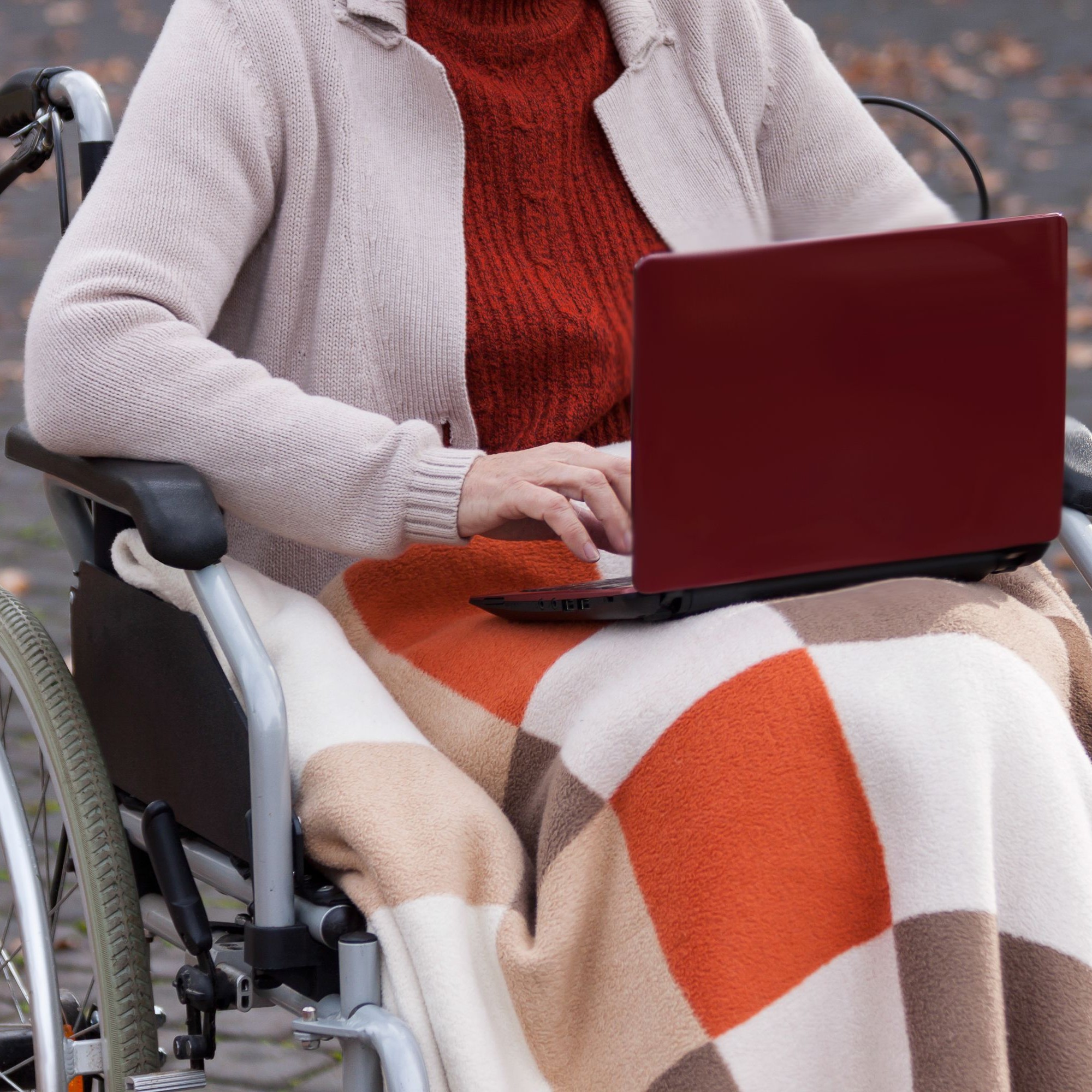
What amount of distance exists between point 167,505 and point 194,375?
0.50ft

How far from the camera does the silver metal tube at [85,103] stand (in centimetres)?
165

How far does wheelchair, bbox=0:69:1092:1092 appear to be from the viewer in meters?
1.19

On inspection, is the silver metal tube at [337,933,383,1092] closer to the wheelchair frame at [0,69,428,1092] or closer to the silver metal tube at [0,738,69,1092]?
the wheelchair frame at [0,69,428,1092]

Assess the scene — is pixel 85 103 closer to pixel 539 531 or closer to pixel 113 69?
pixel 539 531

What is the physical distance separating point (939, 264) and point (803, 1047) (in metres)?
0.51

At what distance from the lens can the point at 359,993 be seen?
3.76 ft

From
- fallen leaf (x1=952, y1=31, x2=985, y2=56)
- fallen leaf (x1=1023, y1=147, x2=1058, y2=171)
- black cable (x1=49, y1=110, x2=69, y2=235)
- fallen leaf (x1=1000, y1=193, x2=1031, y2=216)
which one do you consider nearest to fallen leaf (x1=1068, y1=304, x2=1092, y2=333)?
fallen leaf (x1=1000, y1=193, x2=1031, y2=216)

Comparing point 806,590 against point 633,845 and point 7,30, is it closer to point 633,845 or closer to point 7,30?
point 633,845

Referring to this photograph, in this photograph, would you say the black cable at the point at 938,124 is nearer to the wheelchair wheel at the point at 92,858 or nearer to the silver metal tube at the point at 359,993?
the silver metal tube at the point at 359,993

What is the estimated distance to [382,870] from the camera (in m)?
1.14

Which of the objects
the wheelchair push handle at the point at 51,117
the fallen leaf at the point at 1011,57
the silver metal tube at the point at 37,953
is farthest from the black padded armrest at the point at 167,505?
the fallen leaf at the point at 1011,57

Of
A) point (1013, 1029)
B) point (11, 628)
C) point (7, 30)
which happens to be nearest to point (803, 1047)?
point (1013, 1029)

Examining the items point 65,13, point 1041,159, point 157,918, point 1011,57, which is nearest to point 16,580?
point 157,918

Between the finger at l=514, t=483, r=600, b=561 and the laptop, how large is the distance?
79 millimetres
